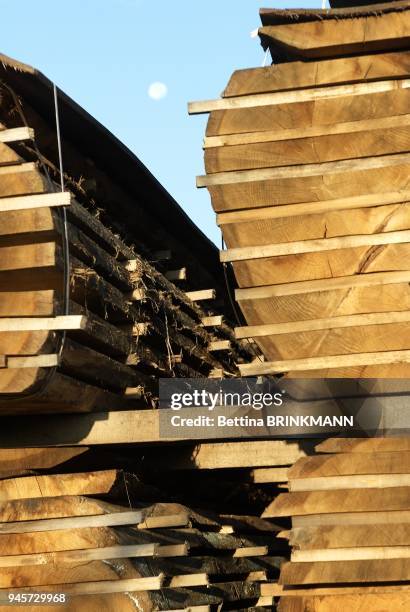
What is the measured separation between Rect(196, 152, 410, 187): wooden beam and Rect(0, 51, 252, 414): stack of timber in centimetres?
92

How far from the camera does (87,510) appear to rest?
21.7 feet

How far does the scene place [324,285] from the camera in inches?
251

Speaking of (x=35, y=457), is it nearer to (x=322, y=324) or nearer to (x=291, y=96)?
(x=322, y=324)

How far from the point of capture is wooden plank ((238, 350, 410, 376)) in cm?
622

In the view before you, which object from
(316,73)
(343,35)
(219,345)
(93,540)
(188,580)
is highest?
(343,35)

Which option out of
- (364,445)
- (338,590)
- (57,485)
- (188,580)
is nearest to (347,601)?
(338,590)

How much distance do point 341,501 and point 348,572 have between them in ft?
1.28

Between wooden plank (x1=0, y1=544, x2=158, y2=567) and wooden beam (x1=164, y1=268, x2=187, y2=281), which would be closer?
wooden plank (x1=0, y1=544, x2=158, y2=567)

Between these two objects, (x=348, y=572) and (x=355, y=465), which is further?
(x=355, y=465)

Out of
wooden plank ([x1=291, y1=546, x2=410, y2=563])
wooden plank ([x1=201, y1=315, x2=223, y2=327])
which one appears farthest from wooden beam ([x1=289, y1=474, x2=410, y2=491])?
wooden plank ([x1=201, y1=315, x2=223, y2=327])

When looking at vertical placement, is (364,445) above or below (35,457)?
below

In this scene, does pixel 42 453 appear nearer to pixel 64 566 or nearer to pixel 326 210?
pixel 64 566

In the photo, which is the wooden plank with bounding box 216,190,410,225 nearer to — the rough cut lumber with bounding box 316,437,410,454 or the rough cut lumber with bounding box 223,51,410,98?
the rough cut lumber with bounding box 223,51,410,98

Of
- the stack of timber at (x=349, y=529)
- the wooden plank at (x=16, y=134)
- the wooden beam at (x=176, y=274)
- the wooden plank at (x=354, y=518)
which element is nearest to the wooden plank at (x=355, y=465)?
the stack of timber at (x=349, y=529)
